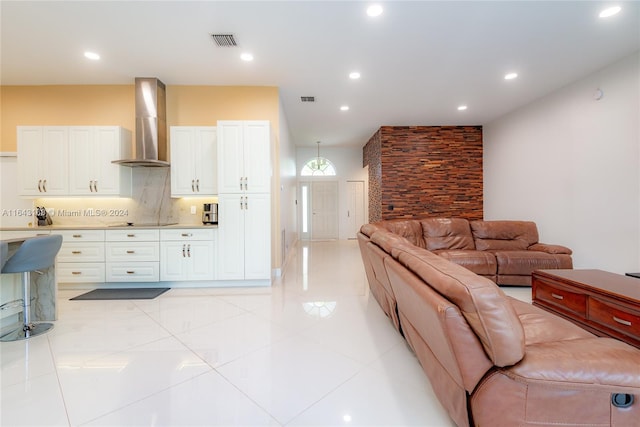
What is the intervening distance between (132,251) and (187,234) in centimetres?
80

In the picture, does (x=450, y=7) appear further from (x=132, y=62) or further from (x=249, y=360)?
(x=132, y=62)

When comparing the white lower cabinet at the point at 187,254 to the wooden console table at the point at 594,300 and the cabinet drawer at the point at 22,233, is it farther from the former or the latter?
the wooden console table at the point at 594,300

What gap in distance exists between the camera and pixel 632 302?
6.22ft

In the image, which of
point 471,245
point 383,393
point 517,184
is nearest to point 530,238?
point 471,245

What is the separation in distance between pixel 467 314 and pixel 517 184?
5.57 metres

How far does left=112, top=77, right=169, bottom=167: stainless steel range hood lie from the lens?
3.96 metres

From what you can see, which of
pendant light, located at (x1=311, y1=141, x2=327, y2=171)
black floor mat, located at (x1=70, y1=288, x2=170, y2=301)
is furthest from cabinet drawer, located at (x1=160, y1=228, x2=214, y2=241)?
pendant light, located at (x1=311, y1=141, x2=327, y2=171)

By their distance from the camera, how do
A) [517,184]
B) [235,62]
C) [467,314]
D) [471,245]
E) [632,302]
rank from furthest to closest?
[517,184], [471,245], [235,62], [632,302], [467,314]

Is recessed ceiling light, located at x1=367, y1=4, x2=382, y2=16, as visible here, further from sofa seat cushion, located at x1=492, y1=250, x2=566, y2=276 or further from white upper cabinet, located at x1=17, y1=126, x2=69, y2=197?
white upper cabinet, located at x1=17, y1=126, x2=69, y2=197

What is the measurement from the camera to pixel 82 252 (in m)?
3.70

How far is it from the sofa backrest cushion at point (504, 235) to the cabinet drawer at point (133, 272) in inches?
198

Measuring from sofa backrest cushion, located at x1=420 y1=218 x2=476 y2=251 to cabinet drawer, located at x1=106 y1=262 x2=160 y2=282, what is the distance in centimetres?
425

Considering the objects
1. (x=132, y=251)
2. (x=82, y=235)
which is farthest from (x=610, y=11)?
(x=82, y=235)

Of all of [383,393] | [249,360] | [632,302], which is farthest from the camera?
[249,360]
